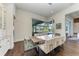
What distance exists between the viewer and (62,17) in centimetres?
665

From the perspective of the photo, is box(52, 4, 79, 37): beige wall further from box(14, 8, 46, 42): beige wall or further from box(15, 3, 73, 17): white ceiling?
box(14, 8, 46, 42): beige wall

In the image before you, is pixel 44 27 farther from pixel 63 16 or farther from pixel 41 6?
pixel 41 6

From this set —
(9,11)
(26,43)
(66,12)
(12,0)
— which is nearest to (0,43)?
(26,43)

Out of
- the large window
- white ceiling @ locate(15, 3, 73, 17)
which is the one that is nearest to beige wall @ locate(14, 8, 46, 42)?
white ceiling @ locate(15, 3, 73, 17)

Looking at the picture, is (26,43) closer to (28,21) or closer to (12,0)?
(12,0)

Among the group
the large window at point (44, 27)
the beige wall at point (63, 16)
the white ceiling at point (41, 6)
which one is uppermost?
the white ceiling at point (41, 6)

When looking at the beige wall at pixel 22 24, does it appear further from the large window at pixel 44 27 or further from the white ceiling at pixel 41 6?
the large window at pixel 44 27

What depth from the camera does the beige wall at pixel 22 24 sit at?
5.70 m

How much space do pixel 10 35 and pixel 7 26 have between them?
42cm

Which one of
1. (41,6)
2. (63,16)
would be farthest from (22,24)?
(63,16)

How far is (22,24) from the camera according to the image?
612 centimetres

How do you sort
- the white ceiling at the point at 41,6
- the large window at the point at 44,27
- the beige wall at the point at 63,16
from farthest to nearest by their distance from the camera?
the large window at the point at 44,27 < the beige wall at the point at 63,16 < the white ceiling at the point at 41,6

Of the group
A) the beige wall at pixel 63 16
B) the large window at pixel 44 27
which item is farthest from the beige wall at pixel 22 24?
the beige wall at pixel 63 16

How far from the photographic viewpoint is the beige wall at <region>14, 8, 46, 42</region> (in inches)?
224
